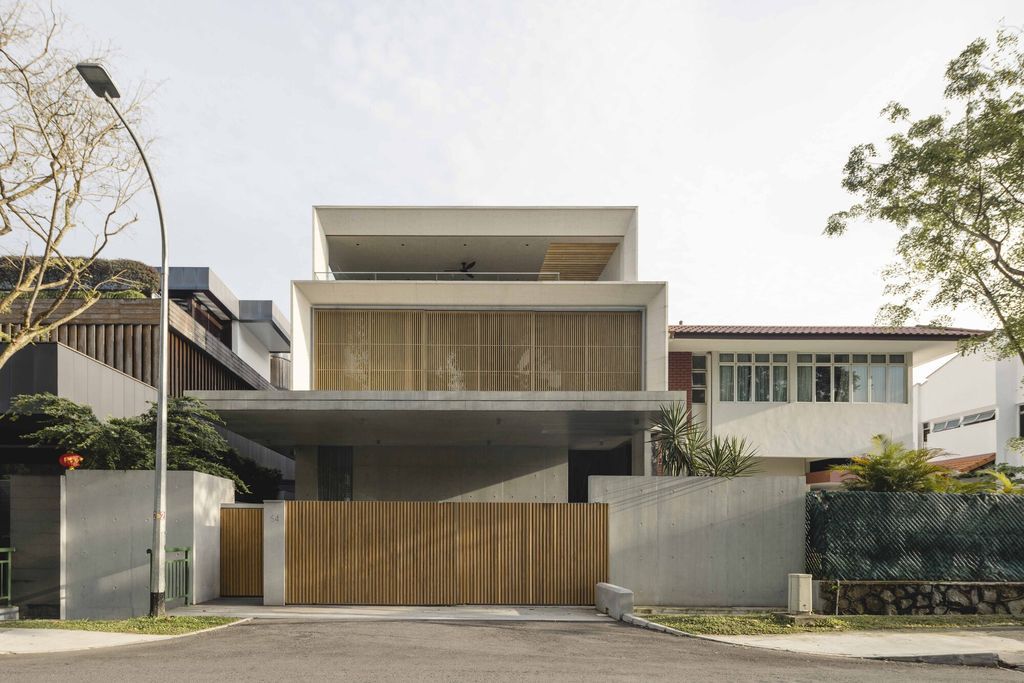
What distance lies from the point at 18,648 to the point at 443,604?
26.6ft

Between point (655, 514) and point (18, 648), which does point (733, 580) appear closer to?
point (655, 514)

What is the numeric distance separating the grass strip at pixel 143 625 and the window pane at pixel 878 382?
79.7 feet

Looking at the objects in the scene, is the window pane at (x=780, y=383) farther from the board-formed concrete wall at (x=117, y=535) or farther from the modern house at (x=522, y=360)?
the board-formed concrete wall at (x=117, y=535)

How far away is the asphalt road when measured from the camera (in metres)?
10.9

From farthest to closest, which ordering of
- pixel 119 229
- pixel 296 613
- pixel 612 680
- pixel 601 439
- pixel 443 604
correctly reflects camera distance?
1. pixel 601 439
2. pixel 119 229
3. pixel 443 604
4. pixel 296 613
5. pixel 612 680

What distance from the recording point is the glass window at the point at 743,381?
3169 cm

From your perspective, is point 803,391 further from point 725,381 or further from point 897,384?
point 897,384

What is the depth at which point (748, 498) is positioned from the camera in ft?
61.0

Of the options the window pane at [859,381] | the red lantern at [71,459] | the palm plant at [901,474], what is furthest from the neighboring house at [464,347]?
the window pane at [859,381]

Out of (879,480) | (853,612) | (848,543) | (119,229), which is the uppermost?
(119,229)

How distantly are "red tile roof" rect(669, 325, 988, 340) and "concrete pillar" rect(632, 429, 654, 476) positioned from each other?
3.43 metres

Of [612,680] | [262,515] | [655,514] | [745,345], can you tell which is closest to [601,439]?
[745,345]

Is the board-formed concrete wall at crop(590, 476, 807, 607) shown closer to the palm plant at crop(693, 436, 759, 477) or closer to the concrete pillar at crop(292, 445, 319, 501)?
the palm plant at crop(693, 436, 759, 477)

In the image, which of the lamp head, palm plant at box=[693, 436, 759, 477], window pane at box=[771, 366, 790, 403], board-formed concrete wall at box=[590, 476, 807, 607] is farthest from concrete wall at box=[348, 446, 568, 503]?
the lamp head
